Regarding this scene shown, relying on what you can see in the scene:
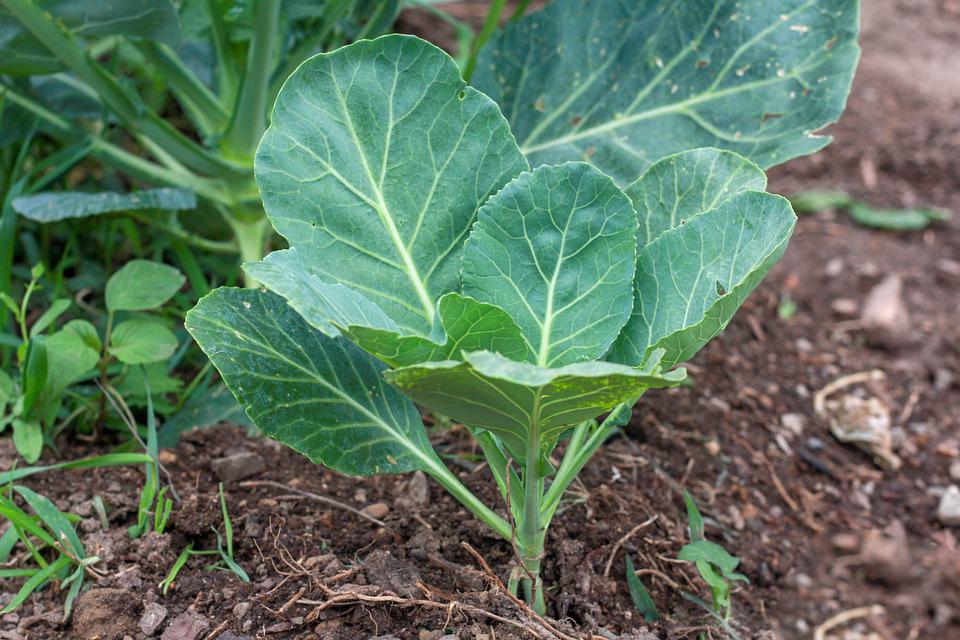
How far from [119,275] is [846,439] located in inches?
61.0

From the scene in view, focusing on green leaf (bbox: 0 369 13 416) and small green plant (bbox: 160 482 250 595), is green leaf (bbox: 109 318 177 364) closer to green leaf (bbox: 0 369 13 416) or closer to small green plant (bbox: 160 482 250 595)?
green leaf (bbox: 0 369 13 416)

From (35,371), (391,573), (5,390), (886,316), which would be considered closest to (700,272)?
(391,573)

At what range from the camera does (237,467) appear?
1.58m

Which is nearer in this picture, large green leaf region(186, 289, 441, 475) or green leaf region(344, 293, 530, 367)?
green leaf region(344, 293, 530, 367)

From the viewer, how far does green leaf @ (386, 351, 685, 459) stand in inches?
37.9

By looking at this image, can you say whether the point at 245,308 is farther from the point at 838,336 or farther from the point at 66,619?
the point at 838,336

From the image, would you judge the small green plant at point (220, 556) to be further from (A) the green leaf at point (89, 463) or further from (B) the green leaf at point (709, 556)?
(B) the green leaf at point (709, 556)

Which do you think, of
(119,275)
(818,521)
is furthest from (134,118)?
(818,521)

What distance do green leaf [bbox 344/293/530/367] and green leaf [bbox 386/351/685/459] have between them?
50mm

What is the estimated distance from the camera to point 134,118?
190 centimetres

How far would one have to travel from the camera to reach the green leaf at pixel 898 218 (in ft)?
9.64

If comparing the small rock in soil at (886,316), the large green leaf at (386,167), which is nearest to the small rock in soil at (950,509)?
the small rock in soil at (886,316)

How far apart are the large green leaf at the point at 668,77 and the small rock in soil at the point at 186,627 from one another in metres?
1.10

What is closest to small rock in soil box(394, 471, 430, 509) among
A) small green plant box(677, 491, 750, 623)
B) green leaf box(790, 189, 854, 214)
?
small green plant box(677, 491, 750, 623)
